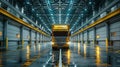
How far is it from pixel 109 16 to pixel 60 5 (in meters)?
16.4

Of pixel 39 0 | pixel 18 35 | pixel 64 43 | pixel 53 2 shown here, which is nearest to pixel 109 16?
pixel 64 43

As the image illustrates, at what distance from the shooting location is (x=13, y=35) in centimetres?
4159

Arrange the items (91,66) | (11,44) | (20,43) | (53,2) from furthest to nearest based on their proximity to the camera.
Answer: (20,43), (53,2), (11,44), (91,66)

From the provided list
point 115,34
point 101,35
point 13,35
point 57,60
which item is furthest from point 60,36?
point 57,60

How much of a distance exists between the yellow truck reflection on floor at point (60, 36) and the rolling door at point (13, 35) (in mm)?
7639

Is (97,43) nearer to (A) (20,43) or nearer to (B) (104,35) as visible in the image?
(B) (104,35)

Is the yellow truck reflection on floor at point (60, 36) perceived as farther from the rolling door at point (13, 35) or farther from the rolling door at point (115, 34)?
the rolling door at point (13, 35)

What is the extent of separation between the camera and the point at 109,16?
33.5 m

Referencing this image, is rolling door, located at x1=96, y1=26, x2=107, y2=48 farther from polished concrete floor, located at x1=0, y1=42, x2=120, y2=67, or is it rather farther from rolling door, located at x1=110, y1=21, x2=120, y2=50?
polished concrete floor, located at x1=0, y1=42, x2=120, y2=67

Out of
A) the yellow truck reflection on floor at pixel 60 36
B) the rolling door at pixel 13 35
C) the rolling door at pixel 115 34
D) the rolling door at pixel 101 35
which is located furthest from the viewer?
the rolling door at pixel 101 35

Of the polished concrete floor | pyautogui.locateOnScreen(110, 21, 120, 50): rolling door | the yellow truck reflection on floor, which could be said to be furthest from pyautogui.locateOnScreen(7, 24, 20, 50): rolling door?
the polished concrete floor

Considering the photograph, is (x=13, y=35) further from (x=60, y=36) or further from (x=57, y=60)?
(x=57, y=60)

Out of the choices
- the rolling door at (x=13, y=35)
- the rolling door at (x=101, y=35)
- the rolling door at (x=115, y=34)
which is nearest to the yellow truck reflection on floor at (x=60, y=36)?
the rolling door at (x=115, y=34)

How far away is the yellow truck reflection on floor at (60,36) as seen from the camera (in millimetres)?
34219
